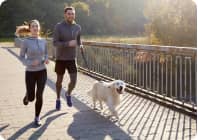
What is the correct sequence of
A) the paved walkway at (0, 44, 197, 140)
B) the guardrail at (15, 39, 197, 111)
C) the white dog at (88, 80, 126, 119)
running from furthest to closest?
the guardrail at (15, 39, 197, 111) → the white dog at (88, 80, 126, 119) → the paved walkway at (0, 44, 197, 140)

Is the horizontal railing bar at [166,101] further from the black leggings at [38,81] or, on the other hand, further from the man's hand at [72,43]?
the black leggings at [38,81]

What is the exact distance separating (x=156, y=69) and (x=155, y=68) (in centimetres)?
7

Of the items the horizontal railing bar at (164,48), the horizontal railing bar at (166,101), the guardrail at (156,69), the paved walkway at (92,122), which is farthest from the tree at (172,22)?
the paved walkway at (92,122)

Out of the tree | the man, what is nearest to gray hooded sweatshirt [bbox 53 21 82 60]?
the man

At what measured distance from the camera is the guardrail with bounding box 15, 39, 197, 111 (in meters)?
8.29

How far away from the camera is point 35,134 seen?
20.9 feet

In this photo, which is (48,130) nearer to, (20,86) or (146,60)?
(146,60)

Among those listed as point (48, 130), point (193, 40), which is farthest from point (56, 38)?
point (193, 40)

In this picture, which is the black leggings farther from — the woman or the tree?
the tree

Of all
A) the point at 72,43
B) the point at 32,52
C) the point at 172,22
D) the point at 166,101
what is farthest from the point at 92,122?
the point at 172,22

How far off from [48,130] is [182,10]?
21994 mm

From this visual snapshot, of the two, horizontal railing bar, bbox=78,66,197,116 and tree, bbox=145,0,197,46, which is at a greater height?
tree, bbox=145,0,197,46

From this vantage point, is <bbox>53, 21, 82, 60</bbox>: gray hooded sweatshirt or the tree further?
the tree

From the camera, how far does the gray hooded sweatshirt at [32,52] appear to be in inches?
275
